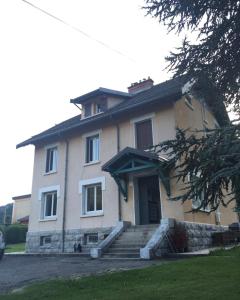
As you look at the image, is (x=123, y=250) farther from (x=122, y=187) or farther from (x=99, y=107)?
(x=99, y=107)

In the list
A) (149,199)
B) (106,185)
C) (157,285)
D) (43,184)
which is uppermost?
(43,184)

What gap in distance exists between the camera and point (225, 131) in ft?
21.6

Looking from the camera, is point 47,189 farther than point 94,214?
Yes

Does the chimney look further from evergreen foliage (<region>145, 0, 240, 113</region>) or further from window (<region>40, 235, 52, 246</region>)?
evergreen foliage (<region>145, 0, 240, 113</region>)

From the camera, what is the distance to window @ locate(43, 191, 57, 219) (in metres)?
19.0

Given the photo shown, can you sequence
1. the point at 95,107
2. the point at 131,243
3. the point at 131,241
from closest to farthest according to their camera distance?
the point at 131,243 < the point at 131,241 < the point at 95,107

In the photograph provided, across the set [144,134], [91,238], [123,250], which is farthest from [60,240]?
[144,134]

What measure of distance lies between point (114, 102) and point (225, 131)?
1317 centimetres

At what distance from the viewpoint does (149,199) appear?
53.0ft

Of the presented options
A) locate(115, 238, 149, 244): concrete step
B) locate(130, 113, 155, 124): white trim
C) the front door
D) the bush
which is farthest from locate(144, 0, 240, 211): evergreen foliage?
the bush

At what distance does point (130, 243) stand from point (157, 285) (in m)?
6.87

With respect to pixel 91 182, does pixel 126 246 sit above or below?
below

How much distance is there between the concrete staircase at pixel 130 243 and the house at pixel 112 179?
1.9 inches

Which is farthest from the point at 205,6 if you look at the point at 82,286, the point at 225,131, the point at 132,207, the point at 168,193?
the point at 132,207
